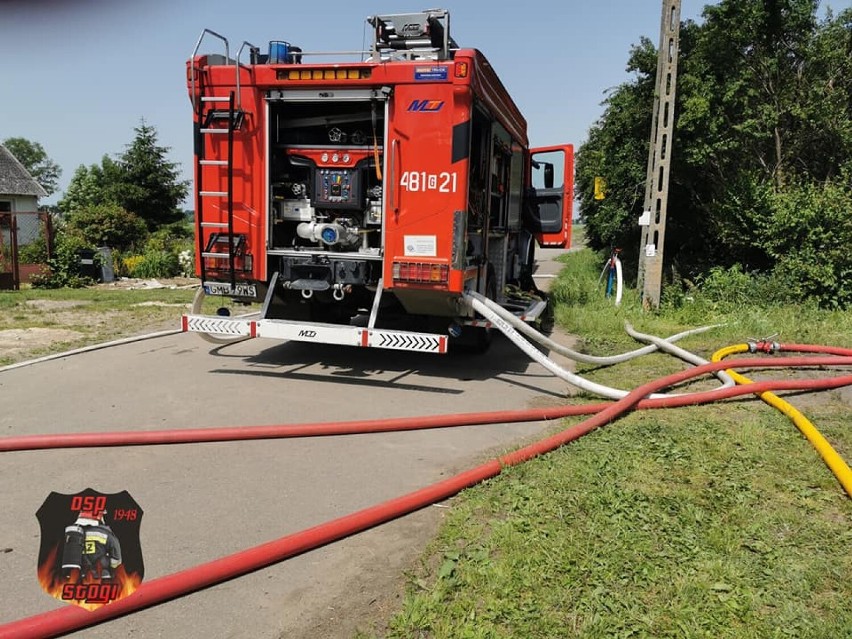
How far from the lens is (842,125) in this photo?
1398 cm

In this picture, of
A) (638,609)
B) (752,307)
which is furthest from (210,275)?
(752,307)

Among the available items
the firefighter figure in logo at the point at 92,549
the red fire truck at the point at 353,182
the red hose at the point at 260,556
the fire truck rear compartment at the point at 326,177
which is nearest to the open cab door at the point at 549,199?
the red fire truck at the point at 353,182

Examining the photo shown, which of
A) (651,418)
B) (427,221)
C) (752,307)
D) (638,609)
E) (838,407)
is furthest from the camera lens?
(752,307)

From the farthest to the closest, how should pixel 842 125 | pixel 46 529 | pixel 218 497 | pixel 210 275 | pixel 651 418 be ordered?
pixel 842 125, pixel 210 275, pixel 651 418, pixel 218 497, pixel 46 529

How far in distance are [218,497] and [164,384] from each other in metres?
2.97

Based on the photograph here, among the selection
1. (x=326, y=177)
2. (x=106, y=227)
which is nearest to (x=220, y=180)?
(x=326, y=177)

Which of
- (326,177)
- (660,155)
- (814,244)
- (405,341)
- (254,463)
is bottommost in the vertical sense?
(254,463)

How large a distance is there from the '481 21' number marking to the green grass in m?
2.71

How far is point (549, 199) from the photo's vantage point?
1134 centimetres

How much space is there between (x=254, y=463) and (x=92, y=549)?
3.17 metres

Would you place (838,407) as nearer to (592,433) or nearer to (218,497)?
(592,433)

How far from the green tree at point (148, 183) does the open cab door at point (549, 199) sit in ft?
67.3

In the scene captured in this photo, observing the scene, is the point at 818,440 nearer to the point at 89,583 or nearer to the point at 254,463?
the point at 254,463

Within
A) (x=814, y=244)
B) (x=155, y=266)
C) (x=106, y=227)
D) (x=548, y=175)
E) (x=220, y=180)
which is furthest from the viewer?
(x=106, y=227)
